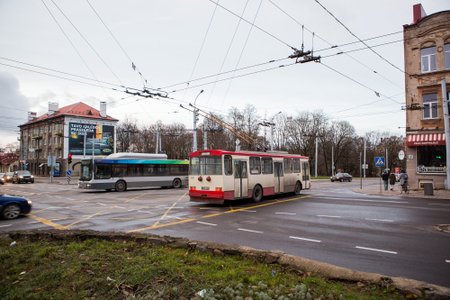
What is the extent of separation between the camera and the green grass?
4.12m

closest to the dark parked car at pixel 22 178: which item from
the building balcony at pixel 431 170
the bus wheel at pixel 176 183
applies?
the bus wheel at pixel 176 183

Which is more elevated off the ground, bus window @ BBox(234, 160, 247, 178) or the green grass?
bus window @ BBox(234, 160, 247, 178)

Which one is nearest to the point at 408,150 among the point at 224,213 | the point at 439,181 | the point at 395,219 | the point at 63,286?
the point at 439,181

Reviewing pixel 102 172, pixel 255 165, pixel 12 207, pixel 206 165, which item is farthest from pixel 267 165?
pixel 102 172

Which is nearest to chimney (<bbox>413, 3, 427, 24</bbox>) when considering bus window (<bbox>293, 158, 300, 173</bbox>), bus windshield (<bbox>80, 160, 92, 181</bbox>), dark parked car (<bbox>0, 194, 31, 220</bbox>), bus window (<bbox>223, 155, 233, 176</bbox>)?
bus window (<bbox>293, 158, 300, 173</bbox>)

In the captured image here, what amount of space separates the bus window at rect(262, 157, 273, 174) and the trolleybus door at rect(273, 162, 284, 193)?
51 centimetres

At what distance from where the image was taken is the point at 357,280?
14.5 ft

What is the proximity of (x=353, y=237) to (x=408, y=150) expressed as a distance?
69.7 feet

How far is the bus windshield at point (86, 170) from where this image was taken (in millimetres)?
25750

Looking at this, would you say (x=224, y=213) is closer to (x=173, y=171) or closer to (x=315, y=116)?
(x=173, y=171)

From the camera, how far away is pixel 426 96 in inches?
1007

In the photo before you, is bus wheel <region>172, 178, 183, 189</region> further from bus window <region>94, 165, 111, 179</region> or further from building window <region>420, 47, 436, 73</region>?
building window <region>420, 47, 436, 73</region>

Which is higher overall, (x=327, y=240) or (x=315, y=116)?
(x=315, y=116)

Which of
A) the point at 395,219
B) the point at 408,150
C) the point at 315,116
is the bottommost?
the point at 395,219
